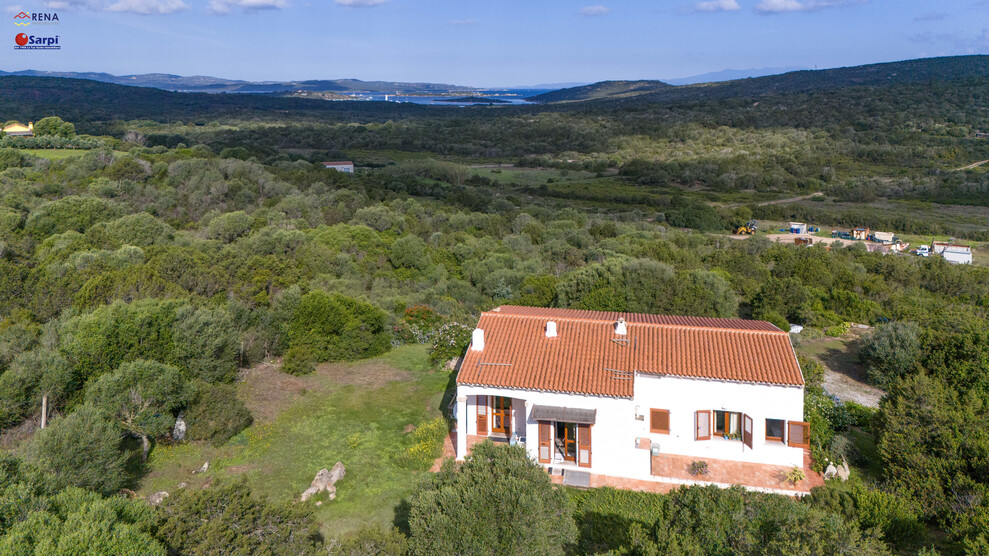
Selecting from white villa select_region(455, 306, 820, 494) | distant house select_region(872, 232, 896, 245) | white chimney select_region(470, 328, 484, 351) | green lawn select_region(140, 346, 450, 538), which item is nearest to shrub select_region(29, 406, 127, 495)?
green lawn select_region(140, 346, 450, 538)

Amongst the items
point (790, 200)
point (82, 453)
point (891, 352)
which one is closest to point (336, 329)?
point (82, 453)

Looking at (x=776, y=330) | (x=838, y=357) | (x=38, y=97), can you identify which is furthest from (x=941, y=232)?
(x=38, y=97)

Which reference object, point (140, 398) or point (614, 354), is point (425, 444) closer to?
point (614, 354)

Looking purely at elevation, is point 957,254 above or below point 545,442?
below

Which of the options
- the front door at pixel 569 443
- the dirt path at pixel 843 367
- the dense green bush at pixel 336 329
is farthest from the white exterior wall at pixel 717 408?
the dense green bush at pixel 336 329

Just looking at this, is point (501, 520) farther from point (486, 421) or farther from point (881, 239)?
point (881, 239)

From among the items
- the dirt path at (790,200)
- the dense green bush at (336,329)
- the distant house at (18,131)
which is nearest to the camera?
the dense green bush at (336,329)

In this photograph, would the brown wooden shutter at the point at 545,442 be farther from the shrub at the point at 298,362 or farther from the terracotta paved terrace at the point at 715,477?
the shrub at the point at 298,362
